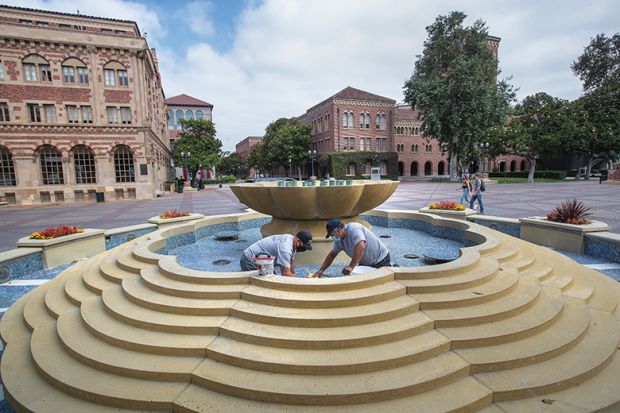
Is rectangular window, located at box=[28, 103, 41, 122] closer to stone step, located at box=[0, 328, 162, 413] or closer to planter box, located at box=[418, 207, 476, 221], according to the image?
stone step, located at box=[0, 328, 162, 413]

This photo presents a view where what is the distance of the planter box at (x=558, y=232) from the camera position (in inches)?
292

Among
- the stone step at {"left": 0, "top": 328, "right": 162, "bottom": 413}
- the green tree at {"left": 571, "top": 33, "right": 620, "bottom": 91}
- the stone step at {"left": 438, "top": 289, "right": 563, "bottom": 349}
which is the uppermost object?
the green tree at {"left": 571, "top": 33, "right": 620, "bottom": 91}

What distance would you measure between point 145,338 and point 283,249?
198cm

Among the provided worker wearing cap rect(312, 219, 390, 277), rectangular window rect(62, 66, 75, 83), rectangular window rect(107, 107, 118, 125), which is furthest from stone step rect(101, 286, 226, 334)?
rectangular window rect(62, 66, 75, 83)

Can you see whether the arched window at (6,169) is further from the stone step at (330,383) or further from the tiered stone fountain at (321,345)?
the stone step at (330,383)

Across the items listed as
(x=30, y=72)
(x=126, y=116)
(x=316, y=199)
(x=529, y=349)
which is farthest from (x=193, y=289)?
(x=30, y=72)

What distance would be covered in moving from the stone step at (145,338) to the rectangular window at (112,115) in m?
28.1

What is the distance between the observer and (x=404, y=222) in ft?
33.1

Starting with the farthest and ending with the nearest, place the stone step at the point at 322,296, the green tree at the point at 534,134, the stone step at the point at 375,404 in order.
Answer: the green tree at the point at 534,134, the stone step at the point at 322,296, the stone step at the point at 375,404

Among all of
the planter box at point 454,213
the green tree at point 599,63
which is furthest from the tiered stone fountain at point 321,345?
the green tree at point 599,63

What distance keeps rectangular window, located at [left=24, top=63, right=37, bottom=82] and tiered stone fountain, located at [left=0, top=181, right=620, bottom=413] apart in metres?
28.8

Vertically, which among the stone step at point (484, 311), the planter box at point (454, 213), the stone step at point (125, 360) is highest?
the planter box at point (454, 213)

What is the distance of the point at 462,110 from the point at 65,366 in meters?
40.3

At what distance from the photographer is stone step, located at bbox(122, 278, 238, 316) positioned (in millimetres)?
3662
